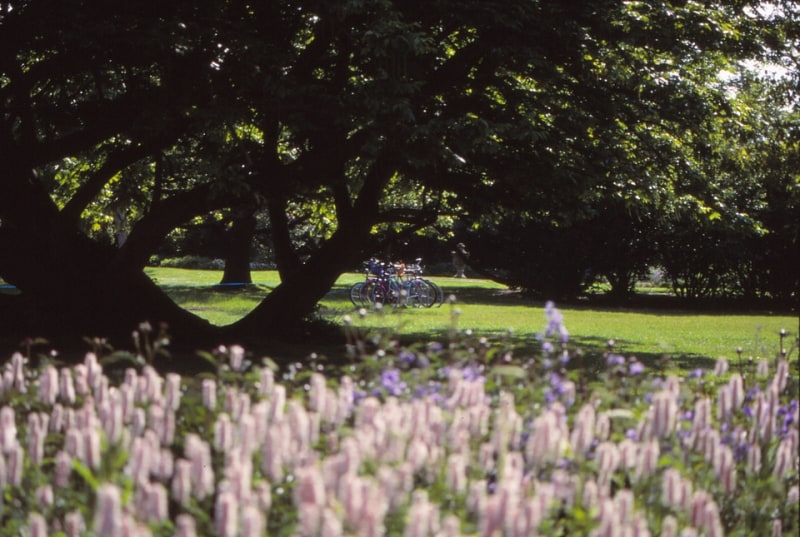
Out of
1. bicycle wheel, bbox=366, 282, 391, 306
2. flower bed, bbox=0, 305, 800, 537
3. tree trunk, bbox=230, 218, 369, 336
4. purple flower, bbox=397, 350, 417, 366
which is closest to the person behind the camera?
flower bed, bbox=0, 305, 800, 537

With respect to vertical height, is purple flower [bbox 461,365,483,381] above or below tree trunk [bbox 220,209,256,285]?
below

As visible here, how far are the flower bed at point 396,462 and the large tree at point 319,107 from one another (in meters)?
6.71

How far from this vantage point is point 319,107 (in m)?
11.4

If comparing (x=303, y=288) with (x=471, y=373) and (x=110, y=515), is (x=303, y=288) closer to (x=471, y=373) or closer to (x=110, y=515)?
(x=471, y=373)

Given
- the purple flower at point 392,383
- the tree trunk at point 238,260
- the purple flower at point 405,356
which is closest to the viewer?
the purple flower at point 392,383

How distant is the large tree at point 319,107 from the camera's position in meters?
11.4

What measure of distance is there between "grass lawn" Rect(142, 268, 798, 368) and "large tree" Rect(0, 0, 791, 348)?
1955 millimetres

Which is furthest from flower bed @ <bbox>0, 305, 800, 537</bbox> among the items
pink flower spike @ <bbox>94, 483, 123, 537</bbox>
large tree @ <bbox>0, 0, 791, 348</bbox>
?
large tree @ <bbox>0, 0, 791, 348</bbox>

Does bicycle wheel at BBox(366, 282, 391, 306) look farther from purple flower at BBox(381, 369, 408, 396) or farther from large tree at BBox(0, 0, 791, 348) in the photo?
purple flower at BBox(381, 369, 408, 396)

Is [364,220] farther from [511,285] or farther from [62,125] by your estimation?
[511,285]

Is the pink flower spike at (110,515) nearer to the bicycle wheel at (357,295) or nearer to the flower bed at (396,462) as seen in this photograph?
the flower bed at (396,462)

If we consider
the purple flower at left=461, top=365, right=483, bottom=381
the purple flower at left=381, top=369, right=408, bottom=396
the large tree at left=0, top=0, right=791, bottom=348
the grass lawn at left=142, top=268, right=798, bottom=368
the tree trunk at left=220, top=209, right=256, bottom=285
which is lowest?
the grass lawn at left=142, top=268, right=798, bottom=368

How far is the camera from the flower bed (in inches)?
105

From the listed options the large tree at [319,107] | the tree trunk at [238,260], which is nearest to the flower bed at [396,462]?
the large tree at [319,107]
